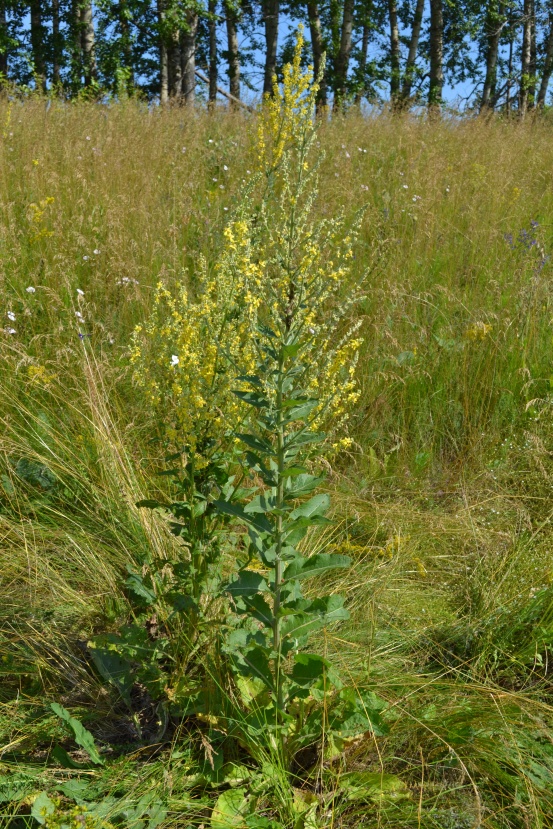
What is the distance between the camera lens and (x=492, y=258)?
4688 millimetres

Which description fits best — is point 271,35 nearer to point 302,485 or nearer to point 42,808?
point 302,485

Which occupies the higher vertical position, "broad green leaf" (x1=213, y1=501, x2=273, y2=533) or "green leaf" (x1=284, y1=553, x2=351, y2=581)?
"broad green leaf" (x1=213, y1=501, x2=273, y2=533)

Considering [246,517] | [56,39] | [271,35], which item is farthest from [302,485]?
[56,39]

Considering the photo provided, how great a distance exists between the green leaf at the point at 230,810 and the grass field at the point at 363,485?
20mm

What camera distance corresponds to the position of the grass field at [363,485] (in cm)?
177

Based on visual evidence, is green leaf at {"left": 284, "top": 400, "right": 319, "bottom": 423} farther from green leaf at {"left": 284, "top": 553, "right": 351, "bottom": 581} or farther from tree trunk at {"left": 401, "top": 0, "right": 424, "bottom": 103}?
tree trunk at {"left": 401, "top": 0, "right": 424, "bottom": 103}

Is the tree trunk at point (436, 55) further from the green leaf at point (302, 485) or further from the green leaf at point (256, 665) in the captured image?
the green leaf at point (256, 665)

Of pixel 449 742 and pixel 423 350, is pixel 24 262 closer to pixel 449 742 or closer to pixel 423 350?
pixel 423 350

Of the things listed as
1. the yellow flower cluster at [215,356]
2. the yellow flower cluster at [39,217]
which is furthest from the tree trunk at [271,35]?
the yellow flower cluster at [215,356]

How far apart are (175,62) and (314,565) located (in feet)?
63.2

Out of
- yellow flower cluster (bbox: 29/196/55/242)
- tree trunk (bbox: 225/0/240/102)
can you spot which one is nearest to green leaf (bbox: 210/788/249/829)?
yellow flower cluster (bbox: 29/196/55/242)

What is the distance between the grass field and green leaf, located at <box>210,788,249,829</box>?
2cm

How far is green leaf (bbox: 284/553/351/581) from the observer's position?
63.6 inches

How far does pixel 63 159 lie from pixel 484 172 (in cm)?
352
